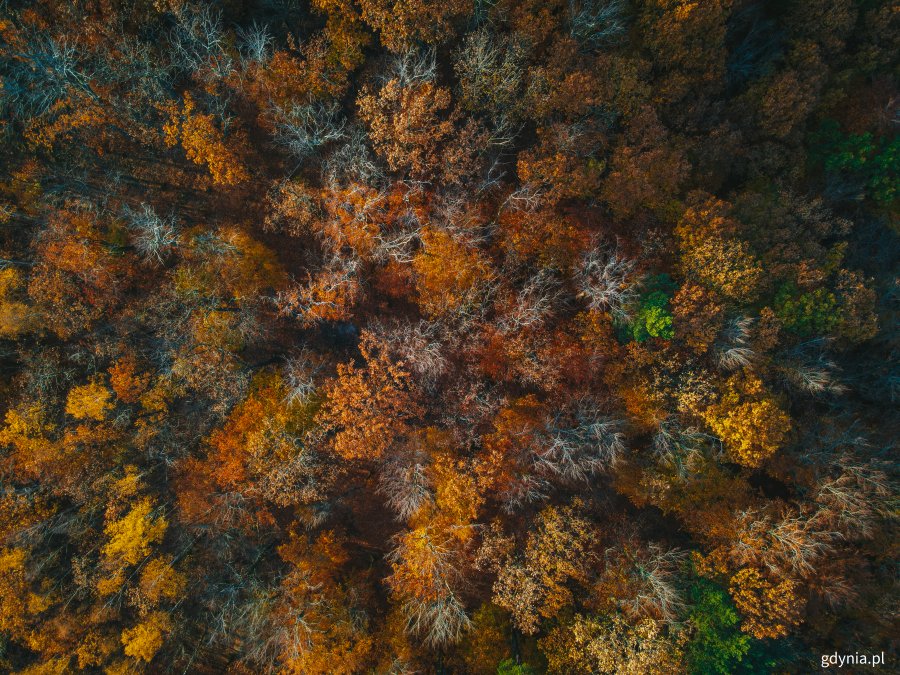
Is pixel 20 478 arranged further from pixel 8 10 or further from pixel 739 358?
pixel 739 358

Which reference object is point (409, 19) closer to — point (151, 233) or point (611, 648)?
point (151, 233)

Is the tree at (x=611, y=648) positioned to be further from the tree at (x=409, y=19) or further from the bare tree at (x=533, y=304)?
the tree at (x=409, y=19)

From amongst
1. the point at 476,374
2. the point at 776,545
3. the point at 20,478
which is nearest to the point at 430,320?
the point at 476,374

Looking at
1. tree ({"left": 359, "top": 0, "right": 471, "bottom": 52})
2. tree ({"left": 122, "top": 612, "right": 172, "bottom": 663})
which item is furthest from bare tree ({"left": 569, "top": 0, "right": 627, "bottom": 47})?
tree ({"left": 122, "top": 612, "right": 172, "bottom": 663})

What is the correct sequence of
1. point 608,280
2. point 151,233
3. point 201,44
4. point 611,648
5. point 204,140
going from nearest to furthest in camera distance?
point 611,648 < point 608,280 < point 201,44 < point 204,140 < point 151,233

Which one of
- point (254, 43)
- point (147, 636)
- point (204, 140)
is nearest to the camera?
point (254, 43)

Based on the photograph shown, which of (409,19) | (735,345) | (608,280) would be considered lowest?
(735,345)

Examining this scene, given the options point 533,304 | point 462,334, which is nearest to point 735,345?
point 533,304

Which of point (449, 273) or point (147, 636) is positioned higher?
point (449, 273)

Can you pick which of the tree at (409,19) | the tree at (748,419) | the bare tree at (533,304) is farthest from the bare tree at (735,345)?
the tree at (409,19)
